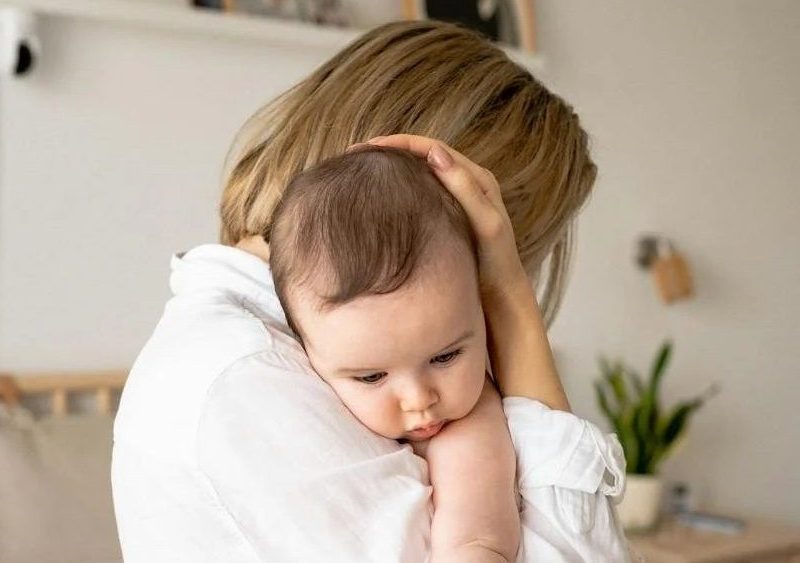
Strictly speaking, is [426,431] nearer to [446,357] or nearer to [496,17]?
[446,357]

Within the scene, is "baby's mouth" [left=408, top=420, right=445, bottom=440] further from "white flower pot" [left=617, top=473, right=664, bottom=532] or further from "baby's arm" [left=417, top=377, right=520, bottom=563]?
"white flower pot" [left=617, top=473, right=664, bottom=532]

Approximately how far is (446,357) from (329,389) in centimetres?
10

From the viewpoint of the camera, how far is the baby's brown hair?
0.80m

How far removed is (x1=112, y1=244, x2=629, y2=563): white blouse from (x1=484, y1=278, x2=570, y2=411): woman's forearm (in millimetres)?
77

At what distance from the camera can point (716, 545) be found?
276 cm

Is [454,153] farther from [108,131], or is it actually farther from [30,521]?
[108,131]

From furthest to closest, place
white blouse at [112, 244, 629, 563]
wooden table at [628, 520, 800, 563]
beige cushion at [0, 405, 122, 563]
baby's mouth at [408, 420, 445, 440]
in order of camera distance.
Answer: wooden table at [628, 520, 800, 563], beige cushion at [0, 405, 122, 563], baby's mouth at [408, 420, 445, 440], white blouse at [112, 244, 629, 563]

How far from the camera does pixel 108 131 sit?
2.25 meters

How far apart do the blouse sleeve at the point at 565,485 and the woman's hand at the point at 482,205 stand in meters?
0.11

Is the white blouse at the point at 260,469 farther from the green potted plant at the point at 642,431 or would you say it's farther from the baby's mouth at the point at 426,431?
the green potted plant at the point at 642,431

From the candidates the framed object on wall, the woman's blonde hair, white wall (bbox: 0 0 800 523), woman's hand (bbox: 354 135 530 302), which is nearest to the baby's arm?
woman's hand (bbox: 354 135 530 302)

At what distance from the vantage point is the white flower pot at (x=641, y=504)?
280 centimetres

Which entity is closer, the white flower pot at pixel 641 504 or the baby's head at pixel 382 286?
the baby's head at pixel 382 286

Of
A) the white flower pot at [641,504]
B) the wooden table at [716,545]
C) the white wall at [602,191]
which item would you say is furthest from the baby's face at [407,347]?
the white flower pot at [641,504]
